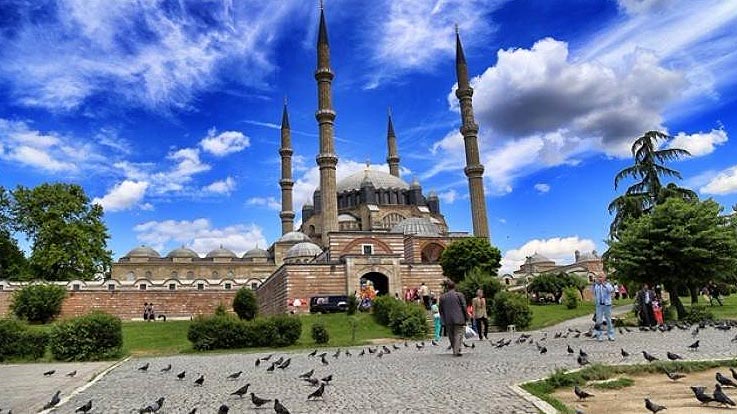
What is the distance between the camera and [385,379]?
326 inches

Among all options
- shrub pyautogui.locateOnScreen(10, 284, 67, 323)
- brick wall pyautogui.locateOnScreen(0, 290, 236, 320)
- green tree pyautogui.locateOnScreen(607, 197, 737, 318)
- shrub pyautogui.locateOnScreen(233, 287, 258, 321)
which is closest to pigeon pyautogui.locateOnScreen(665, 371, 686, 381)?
green tree pyautogui.locateOnScreen(607, 197, 737, 318)

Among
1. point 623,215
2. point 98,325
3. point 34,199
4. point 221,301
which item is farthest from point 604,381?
point 34,199

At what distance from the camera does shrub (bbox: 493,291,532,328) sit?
21.0 m

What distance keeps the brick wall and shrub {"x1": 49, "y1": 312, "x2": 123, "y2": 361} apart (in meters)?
22.0

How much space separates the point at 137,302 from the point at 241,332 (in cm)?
2338

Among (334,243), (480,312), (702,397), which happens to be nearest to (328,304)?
(334,243)

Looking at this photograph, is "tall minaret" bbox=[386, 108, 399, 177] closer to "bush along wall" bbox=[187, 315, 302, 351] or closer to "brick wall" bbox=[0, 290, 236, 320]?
"brick wall" bbox=[0, 290, 236, 320]

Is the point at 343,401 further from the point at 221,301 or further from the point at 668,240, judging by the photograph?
the point at 221,301

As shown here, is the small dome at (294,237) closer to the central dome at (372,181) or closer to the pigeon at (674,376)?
the central dome at (372,181)

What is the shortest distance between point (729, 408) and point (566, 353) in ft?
17.1

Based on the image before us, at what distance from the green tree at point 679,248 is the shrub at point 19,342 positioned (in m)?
16.7

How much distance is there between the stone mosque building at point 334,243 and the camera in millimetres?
32406

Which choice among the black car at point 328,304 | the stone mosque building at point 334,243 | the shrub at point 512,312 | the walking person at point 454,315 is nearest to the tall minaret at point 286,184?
the stone mosque building at point 334,243

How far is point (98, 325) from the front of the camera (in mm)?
14375
